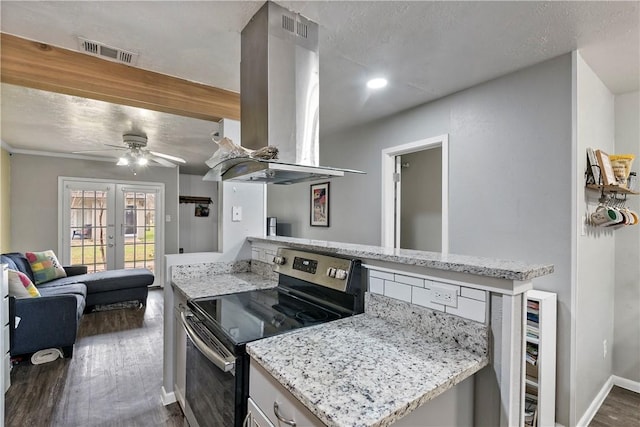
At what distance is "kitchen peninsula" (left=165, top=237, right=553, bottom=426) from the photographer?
32.4 inches

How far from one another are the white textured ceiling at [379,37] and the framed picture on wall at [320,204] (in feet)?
4.96

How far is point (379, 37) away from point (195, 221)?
6343mm

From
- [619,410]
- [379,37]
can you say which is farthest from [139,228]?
[619,410]

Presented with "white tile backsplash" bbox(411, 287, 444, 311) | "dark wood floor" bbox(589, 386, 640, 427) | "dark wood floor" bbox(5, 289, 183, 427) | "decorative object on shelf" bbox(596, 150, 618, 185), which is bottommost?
"dark wood floor" bbox(589, 386, 640, 427)

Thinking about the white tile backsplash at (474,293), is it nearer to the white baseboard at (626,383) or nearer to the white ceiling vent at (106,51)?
the white ceiling vent at (106,51)

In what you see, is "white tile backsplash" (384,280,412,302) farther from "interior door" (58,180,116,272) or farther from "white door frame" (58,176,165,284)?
"interior door" (58,180,116,272)

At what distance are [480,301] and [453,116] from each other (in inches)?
77.4

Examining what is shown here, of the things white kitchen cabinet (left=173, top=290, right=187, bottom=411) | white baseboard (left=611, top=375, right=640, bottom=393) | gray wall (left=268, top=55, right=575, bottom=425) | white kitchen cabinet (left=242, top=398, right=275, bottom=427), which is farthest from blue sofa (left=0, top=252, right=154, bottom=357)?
white baseboard (left=611, top=375, right=640, bottom=393)

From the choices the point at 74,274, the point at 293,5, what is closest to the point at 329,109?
the point at 293,5

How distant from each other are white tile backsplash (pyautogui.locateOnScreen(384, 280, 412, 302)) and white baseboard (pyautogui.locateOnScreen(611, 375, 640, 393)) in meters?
2.56

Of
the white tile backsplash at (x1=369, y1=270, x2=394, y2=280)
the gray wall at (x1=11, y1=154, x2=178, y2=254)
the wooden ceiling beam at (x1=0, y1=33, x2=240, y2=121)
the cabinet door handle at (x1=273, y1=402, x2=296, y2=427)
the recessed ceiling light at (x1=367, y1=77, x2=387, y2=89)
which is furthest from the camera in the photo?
the gray wall at (x1=11, y1=154, x2=178, y2=254)

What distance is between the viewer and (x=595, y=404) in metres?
2.19

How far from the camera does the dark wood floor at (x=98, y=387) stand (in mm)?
2037

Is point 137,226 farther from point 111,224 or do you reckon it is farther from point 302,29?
point 302,29
